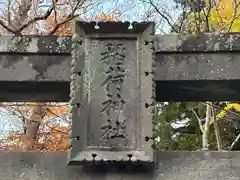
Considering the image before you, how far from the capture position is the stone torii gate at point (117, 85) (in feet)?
8.94

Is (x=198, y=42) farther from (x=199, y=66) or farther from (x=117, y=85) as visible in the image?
(x=117, y=85)

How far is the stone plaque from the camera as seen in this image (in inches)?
106

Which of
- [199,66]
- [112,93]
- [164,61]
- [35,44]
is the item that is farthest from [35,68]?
[199,66]

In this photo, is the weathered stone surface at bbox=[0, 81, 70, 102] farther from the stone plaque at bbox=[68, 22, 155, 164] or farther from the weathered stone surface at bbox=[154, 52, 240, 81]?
the weathered stone surface at bbox=[154, 52, 240, 81]

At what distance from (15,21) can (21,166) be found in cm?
492

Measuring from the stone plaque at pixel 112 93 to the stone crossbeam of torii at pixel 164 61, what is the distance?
Result: 12 cm

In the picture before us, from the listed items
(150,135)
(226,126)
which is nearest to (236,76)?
(150,135)

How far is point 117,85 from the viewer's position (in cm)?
280

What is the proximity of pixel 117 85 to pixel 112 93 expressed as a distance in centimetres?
6

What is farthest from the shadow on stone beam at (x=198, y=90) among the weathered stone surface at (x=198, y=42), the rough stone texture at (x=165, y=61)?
the weathered stone surface at (x=198, y=42)

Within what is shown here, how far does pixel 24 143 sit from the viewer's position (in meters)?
8.56

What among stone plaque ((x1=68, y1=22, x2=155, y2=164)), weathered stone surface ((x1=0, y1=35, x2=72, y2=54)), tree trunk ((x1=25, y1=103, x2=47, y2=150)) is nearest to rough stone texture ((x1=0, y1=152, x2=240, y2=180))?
stone plaque ((x1=68, y1=22, x2=155, y2=164))

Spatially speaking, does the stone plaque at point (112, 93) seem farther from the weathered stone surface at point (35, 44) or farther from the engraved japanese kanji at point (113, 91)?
the weathered stone surface at point (35, 44)

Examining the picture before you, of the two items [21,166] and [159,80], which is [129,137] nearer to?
[159,80]
